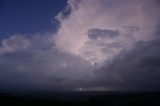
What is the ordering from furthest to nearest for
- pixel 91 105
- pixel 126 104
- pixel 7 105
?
1. pixel 126 104
2. pixel 91 105
3. pixel 7 105

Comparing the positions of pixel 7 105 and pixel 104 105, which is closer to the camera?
pixel 7 105

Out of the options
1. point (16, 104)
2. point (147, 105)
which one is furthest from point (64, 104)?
point (147, 105)

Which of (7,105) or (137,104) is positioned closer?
(7,105)

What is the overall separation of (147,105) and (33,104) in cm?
4115

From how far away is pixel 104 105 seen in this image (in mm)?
92500

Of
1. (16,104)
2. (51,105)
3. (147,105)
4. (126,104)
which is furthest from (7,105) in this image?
(147,105)

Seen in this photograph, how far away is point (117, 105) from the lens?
3661 inches

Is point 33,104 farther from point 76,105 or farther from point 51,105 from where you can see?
point 76,105

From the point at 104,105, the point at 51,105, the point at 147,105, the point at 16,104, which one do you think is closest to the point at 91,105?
the point at 104,105

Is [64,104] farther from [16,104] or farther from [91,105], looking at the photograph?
[16,104]

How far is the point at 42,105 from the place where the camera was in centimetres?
8931

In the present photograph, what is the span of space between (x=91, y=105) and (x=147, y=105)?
20.5 metres

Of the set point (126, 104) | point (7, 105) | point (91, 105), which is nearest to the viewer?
point (7, 105)

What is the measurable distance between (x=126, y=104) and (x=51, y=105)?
28.5 meters
